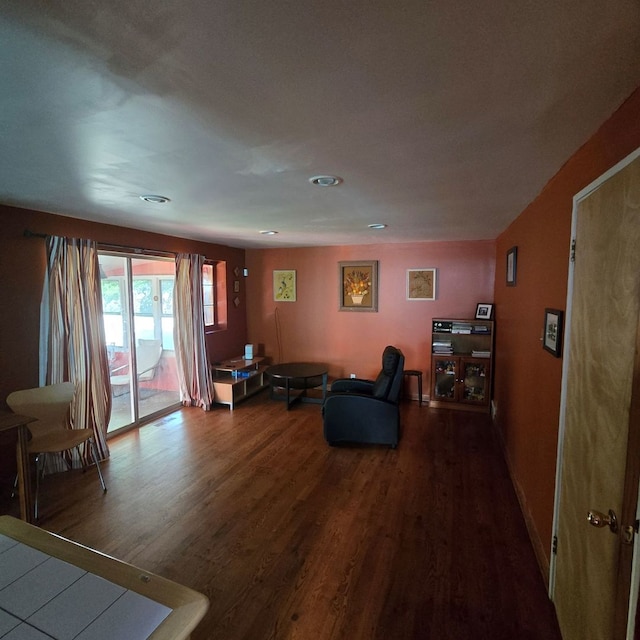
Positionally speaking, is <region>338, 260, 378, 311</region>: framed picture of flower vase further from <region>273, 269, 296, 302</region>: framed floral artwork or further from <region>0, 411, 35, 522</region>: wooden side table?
<region>0, 411, 35, 522</region>: wooden side table

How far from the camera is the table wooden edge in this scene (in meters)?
0.79

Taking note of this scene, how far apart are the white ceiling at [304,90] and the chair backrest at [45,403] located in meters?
1.62

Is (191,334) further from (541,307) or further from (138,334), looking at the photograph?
(541,307)

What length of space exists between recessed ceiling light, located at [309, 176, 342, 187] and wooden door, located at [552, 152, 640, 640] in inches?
48.8

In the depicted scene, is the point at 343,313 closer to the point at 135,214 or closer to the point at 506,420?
the point at 506,420

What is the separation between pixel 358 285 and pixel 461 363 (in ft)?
6.12

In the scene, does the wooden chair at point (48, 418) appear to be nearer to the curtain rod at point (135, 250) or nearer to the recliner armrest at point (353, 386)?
the curtain rod at point (135, 250)

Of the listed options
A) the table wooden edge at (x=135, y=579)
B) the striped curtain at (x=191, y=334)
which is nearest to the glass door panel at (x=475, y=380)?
the striped curtain at (x=191, y=334)

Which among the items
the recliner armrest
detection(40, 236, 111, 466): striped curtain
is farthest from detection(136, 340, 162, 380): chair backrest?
the recliner armrest

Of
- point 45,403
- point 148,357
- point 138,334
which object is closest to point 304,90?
point 45,403

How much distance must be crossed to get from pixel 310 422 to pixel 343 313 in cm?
185

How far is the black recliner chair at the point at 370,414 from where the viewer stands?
3.58 meters

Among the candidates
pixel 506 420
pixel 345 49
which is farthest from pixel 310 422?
pixel 345 49

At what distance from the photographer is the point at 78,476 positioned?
10.2ft
